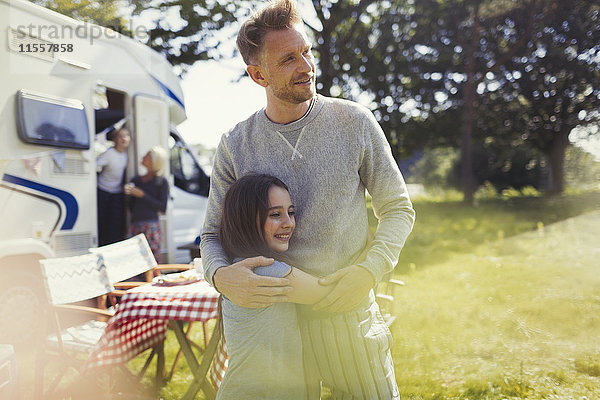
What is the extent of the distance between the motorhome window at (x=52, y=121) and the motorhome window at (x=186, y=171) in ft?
6.31

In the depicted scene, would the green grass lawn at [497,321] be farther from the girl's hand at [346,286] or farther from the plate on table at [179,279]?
the girl's hand at [346,286]

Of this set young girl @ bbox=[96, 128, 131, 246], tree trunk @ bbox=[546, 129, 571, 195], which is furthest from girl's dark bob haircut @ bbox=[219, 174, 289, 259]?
tree trunk @ bbox=[546, 129, 571, 195]

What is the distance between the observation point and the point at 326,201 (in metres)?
1.57

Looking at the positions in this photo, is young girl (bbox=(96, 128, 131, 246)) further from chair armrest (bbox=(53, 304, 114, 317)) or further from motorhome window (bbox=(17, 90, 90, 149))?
chair armrest (bbox=(53, 304, 114, 317))

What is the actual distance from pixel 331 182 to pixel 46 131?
380 centimetres

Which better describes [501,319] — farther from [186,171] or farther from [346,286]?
[186,171]

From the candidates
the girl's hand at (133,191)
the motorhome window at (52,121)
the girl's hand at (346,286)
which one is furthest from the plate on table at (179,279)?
the girl's hand at (133,191)

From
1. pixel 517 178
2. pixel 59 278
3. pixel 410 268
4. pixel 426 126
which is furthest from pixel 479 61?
pixel 59 278

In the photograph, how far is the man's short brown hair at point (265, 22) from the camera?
154 cm

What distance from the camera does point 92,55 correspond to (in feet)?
16.3

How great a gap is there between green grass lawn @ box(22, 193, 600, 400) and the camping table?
25.5 inches

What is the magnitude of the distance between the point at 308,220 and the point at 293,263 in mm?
155

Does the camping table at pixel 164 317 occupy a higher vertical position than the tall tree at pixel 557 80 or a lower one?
lower

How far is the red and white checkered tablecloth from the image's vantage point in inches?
105
